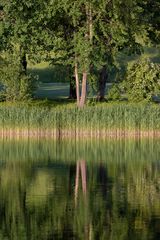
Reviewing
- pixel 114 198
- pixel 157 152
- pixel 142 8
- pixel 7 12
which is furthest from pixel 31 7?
pixel 114 198

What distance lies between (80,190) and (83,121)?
1818 cm

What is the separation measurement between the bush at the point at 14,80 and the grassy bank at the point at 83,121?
4719mm

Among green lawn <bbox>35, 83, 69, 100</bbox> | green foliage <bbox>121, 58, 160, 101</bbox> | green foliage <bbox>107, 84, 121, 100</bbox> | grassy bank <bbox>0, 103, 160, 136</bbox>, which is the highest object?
green foliage <bbox>121, 58, 160, 101</bbox>

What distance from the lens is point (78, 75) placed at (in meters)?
58.8

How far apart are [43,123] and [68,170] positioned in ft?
41.2

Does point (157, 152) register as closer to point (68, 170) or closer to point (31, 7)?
point (68, 170)

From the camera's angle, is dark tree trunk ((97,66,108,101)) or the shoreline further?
dark tree trunk ((97,66,108,101))

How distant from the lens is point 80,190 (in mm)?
34625

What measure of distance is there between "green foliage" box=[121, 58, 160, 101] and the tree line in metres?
0.18

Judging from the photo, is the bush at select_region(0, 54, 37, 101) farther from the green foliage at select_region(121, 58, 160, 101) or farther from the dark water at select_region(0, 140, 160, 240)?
the dark water at select_region(0, 140, 160, 240)

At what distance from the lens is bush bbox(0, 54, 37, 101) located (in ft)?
189

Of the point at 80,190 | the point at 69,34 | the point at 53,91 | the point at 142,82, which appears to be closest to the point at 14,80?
the point at 69,34

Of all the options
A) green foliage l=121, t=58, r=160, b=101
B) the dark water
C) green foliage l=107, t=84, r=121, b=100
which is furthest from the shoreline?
green foliage l=107, t=84, r=121, b=100

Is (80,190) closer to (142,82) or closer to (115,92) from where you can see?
(142,82)
